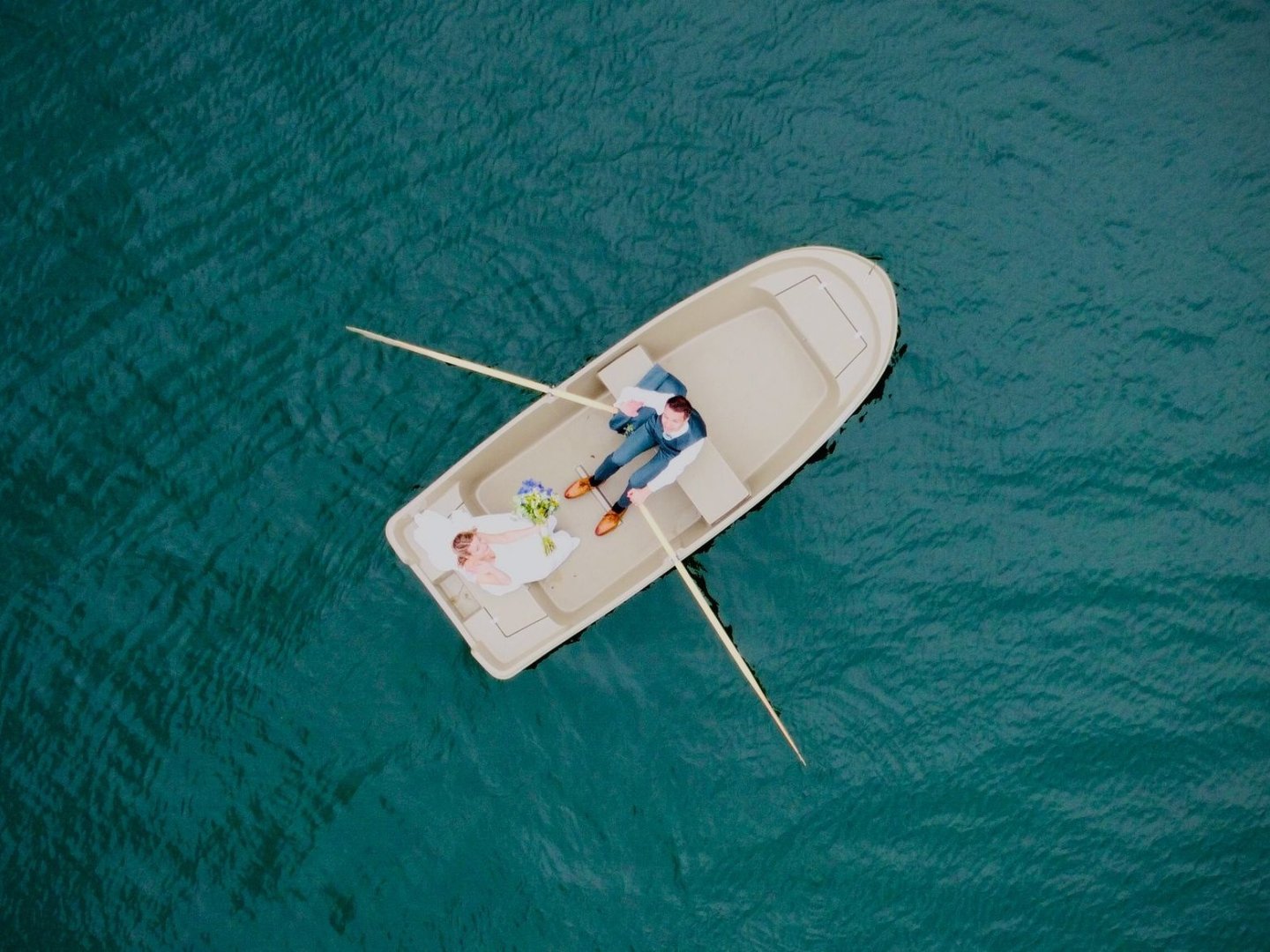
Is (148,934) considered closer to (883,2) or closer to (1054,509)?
(1054,509)

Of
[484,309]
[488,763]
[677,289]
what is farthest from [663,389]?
[488,763]

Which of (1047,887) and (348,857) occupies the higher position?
(348,857)

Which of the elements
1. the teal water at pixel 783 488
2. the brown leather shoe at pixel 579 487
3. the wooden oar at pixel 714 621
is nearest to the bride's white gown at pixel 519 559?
the brown leather shoe at pixel 579 487

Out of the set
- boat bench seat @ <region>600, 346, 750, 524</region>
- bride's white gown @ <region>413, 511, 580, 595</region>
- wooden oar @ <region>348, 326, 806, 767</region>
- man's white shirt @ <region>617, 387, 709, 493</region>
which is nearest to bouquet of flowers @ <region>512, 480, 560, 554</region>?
bride's white gown @ <region>413, 511, 580, 595</region>

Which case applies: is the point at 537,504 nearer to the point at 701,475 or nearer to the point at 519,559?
the point at 519,559

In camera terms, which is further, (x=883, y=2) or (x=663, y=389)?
(x=883, y=2)

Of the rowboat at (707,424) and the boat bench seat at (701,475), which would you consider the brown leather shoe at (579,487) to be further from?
the boat bench seat at (701,475)

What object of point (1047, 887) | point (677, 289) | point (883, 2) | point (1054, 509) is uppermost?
point (883, 2)
